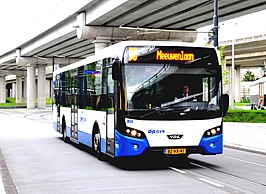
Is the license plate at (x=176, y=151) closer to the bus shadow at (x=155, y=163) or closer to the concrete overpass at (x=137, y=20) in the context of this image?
the bus shadow at (x=155, y=163)

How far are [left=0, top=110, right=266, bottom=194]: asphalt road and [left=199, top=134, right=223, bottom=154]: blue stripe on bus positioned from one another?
444 mm

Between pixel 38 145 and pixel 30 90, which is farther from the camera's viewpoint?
pixel 30 90

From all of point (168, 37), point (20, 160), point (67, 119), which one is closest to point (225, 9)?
point (168, 37)

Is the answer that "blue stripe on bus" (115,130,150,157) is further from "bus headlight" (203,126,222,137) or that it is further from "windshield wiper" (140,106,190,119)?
"bus headlight" (203,126,222,137)

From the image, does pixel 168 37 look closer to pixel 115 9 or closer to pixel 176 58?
pixel 115 9

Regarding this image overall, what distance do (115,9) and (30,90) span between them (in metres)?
50.3

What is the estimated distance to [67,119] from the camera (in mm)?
21609

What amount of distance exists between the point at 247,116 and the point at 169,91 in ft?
85.5

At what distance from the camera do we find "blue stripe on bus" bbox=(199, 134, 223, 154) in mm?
13742

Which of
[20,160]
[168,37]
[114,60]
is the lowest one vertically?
[20,160]

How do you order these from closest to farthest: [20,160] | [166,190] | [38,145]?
[166,190] → [20,160] → [38,145]

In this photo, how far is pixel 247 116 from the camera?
1524 inches

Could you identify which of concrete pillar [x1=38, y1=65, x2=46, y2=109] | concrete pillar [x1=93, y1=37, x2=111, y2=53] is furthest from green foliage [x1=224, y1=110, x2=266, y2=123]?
concrete pillar [x1=38, y1=65, x2=46, y2=109]

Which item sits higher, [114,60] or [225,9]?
[225,9]
